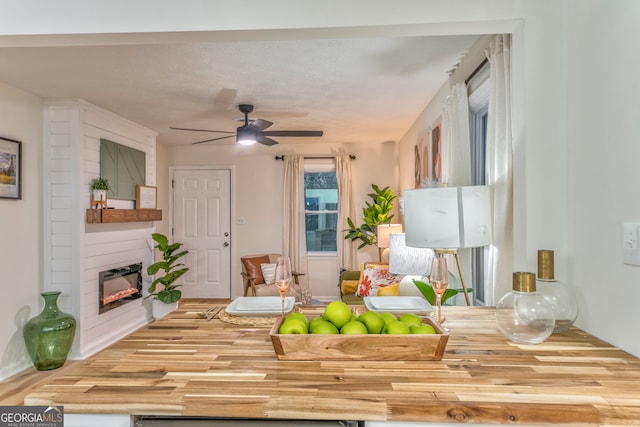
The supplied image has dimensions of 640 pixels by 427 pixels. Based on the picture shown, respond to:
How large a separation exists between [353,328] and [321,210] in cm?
471

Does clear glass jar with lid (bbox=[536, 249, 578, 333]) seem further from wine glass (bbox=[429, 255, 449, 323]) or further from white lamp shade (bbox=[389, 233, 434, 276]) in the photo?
white lamp shade (bbox=[389, 233, 434, 276])

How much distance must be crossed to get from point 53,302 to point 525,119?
3.69m

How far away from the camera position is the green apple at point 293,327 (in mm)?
1085

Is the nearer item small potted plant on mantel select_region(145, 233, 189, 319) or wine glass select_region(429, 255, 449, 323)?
wine glass select_region(429, 255, 449, 323)

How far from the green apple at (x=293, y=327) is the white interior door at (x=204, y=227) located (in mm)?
4816

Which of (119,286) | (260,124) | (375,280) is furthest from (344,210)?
(119,286)

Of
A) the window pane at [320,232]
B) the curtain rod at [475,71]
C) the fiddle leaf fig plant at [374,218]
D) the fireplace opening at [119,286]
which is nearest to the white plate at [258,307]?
the curtain rod at [475,71]

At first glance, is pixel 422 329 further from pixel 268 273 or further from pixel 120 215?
pixel 268 273

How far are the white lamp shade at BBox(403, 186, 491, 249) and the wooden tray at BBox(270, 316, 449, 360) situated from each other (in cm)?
69

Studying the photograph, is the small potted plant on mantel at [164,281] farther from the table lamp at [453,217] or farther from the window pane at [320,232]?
the table lamp at [453,217]

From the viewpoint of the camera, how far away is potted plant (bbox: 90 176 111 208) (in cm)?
366

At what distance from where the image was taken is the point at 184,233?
5789 millimetres

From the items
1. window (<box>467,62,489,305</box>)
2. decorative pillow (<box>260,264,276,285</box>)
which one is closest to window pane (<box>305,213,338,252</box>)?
decorative pillow (<box>260,264,276,285</box>)

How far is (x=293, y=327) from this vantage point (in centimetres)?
109
